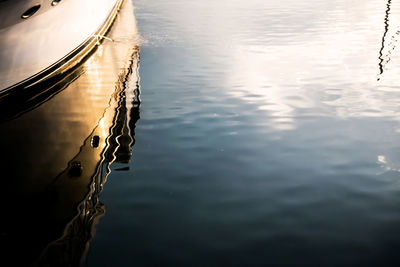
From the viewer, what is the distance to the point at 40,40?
870cm

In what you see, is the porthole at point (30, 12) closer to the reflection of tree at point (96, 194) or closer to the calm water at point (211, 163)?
the calm water at point (211, 163)

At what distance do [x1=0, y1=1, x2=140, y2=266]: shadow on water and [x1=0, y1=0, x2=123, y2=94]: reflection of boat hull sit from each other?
38 centimetres

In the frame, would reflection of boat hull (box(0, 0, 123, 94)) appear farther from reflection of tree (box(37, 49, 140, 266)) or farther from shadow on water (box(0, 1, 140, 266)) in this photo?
reflection of tree (box(37, 49, 140, 266))

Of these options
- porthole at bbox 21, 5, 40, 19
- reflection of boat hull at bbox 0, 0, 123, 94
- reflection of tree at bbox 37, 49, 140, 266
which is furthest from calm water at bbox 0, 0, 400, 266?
porthole at bbox 21, 5, 40, 19

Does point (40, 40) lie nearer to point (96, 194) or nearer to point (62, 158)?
point (62, 158)

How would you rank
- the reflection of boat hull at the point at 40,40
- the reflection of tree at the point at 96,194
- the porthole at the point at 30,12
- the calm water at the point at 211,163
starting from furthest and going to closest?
the porthole at the point at 30,12 → the reflection of boat hull at the point at 40,40 → the calm water at the point at 211,163 → the reflection of tree at the point at 96,194

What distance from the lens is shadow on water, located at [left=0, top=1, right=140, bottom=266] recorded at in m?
3.74

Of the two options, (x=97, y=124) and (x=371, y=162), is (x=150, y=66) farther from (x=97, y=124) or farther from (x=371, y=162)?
(x=371, y=162)

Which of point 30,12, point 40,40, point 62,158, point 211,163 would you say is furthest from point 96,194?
point 40,40

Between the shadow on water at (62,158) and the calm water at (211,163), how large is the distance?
21 millimetres

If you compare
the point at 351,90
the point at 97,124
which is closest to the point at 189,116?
the point at 97,124

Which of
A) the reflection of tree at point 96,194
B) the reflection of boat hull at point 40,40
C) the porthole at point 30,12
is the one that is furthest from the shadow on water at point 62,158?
the porthole at point 30,12

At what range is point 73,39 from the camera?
1067cm

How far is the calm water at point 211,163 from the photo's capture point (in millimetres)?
3730
